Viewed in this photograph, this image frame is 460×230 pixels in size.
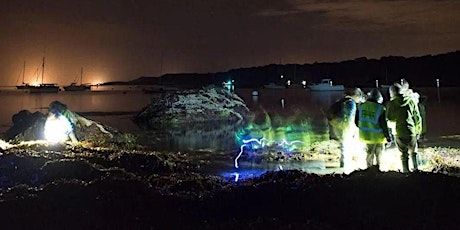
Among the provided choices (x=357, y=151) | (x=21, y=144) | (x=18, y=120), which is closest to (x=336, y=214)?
(x=357, y=151)

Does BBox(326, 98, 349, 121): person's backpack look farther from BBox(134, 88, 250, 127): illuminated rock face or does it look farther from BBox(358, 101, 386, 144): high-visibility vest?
BBox(134, 88, 250, 127): illuminated rock face

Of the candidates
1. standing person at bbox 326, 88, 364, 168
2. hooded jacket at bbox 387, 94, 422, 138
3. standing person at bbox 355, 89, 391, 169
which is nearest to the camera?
hooded jacket at bbox 387, 94, 422, 138

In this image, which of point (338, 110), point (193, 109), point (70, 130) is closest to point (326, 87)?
point (193, 109)

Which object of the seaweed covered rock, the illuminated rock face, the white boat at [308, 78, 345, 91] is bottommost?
the seaweed covered rock

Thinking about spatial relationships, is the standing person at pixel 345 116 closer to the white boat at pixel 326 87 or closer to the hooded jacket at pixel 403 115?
the hooded jacket at pixel 403 115

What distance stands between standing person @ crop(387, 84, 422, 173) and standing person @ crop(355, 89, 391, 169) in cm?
22

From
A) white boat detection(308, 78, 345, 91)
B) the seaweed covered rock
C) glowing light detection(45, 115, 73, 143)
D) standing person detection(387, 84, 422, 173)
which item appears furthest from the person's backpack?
white boat detection(308, 78, 345, 91)

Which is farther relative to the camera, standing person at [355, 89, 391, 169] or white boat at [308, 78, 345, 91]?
white boat at [308, 78, 345, 91]

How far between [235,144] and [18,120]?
960 centimetres

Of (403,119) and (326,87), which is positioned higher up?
(326,87)

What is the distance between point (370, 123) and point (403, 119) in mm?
696

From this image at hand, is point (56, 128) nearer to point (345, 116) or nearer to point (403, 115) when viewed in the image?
point (345, 116)

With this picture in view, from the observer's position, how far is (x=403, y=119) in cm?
1146

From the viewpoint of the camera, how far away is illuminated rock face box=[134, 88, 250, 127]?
38.4 m
